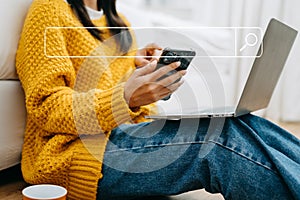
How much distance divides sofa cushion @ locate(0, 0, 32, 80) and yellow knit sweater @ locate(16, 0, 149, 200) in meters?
0.03

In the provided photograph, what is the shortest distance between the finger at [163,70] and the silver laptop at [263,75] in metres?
0.09

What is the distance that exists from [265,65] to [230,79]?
5.27ft

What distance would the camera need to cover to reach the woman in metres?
1.00

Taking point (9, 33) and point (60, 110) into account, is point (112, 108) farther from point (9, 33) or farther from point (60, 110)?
point (9, 33)

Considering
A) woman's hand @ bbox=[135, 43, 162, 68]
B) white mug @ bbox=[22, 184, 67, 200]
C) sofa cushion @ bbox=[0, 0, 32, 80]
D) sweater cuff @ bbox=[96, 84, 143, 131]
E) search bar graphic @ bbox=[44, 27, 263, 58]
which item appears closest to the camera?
white mug @ bbox=[22, 184, 67, 200]

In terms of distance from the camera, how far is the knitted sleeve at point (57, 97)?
104 cm

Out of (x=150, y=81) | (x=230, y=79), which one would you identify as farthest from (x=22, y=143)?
(x=230, y=79)

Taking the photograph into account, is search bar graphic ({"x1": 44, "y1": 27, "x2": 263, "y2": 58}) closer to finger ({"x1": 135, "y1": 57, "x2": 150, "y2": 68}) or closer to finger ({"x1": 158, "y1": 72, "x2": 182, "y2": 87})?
finger ({"x1": 135, "y1": 57, "x2": 150, "y2": 68})

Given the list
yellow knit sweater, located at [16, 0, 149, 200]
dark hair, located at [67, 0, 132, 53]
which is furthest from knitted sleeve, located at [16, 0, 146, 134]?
dark hair, located at [67, 0, 132, 53]

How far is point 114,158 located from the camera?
1.08m

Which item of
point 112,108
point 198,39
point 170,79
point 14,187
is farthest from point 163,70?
point 198,39

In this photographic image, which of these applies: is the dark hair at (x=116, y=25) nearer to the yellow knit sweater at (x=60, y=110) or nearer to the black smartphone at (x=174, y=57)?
the yellow knit sweater at (x=60, y=110)

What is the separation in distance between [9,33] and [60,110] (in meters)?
0.26

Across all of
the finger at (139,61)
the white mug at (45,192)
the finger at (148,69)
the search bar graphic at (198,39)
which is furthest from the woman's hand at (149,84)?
the search bar graphic at (198,39)
